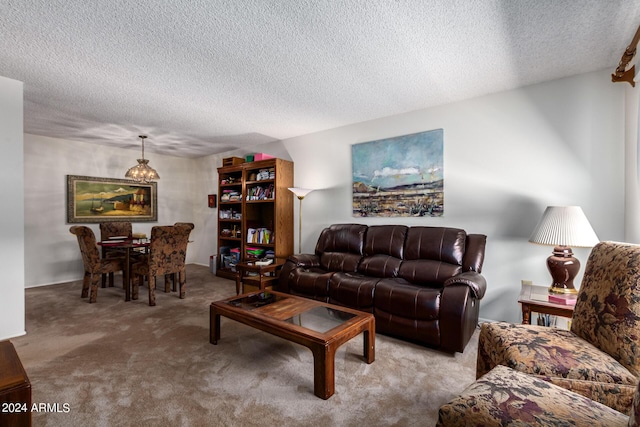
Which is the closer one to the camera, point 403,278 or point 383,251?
point 403,278

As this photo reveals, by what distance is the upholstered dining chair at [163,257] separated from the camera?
3684 millimetres

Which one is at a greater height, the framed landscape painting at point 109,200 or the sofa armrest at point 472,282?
the framed landscape painting at point 109,200

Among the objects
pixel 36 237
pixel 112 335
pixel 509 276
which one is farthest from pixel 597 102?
pixel 36 237

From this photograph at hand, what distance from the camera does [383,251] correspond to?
11.0 ft

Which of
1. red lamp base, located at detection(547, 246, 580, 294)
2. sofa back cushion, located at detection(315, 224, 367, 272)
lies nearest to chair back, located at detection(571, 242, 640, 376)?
red lamp base, located at detection(547, 246, 580, 294)

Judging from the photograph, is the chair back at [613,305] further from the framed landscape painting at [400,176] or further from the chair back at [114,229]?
the chair back at [114,229]

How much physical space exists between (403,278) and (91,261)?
12.0 ft

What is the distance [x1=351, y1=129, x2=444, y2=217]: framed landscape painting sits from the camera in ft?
11.1

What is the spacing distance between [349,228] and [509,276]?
1738 mm

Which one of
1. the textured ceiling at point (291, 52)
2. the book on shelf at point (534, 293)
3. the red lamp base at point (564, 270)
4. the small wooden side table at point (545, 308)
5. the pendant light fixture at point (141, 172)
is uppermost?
the textured ceiling at point (291, 52)

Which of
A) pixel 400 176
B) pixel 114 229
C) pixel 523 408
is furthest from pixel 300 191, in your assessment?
pixel 523 408

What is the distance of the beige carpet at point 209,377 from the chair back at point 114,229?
1916 millimetres

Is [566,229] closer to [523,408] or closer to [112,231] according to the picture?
[523,408]

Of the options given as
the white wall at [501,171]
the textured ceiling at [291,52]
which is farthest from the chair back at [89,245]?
the white wall at [501,171]
